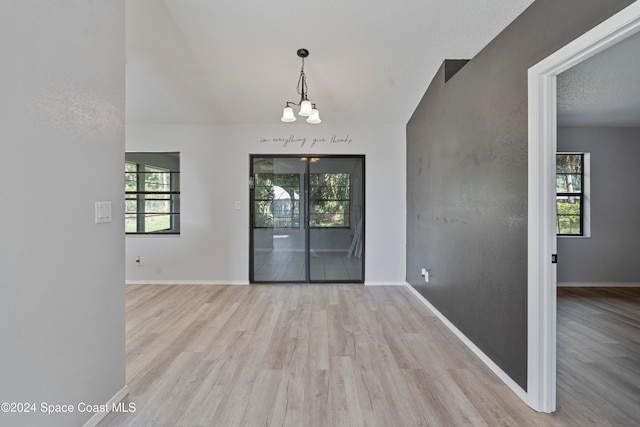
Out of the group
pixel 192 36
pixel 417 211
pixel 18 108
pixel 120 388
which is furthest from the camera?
pixel 417 211

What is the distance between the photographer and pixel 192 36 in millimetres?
2834

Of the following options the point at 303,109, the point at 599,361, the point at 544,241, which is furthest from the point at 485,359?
the point at 303,109

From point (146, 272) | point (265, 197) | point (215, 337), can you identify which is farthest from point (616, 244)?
point (146, 272)

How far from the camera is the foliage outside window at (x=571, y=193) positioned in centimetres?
459

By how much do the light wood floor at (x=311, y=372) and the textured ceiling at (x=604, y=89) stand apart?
230cm

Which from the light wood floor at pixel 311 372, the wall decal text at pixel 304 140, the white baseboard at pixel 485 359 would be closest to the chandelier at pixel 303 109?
the wall decal text at pixel 304 140

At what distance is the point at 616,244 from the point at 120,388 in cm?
616

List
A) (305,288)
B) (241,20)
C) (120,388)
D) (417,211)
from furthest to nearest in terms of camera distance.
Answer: (305,288), (417,211), (241,20), (120,388)

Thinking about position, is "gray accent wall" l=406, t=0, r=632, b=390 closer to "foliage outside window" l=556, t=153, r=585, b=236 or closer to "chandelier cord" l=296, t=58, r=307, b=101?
"chandelier cord" l=296, t=58, r=307, b=101

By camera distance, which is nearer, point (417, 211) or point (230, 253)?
point (417, 211)

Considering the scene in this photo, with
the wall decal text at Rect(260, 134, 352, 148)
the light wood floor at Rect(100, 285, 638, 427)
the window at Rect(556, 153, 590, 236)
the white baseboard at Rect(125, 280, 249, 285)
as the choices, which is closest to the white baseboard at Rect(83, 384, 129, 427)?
the light wood floor at Rect(100, 285, 638, 427)

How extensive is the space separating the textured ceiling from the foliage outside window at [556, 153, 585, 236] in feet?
1.82

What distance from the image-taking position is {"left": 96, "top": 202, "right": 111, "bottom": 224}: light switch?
1648 millimetres

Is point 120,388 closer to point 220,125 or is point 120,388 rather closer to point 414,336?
point 414,336
